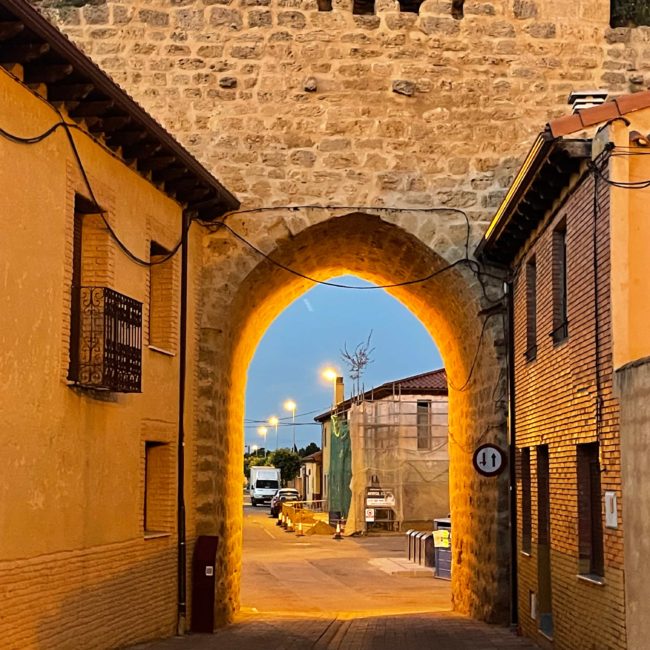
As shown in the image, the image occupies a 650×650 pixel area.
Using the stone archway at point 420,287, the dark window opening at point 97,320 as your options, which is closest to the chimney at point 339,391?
the stone archway at point 420,287

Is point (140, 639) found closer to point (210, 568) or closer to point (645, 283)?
point (210, 568)

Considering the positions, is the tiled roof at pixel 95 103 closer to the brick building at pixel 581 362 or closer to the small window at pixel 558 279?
the brick building at pixel 581 362

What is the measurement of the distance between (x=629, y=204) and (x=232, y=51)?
8.63m

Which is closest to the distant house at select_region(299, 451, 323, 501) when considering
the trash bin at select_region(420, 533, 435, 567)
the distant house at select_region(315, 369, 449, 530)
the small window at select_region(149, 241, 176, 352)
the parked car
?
the parked car

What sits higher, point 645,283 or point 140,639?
point 645,283

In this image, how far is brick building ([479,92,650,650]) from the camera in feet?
31.5

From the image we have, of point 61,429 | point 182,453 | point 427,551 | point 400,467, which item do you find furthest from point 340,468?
point 61,429

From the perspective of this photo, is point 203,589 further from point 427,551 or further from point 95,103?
point 427,551

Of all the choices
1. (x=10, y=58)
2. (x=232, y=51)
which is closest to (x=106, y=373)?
(x=10, y=58)

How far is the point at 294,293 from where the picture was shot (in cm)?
2045

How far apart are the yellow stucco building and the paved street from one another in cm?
153

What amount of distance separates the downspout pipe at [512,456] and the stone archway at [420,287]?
154 millimetres

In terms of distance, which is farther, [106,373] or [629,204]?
[106,373]

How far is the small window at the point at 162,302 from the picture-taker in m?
14.5
